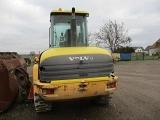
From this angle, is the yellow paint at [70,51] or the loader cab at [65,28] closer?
the yellow paint at [70,51]

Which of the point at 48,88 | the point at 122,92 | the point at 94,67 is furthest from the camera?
the point at 122,92

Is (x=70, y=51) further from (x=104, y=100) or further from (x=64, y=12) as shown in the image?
(x=104, y=100)

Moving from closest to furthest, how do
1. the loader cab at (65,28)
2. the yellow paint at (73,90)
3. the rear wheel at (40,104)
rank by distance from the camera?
the yellow paint at (73,90)
the rear wheel at (40,104)
the loader cab at (65,28)

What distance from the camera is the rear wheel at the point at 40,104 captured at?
712 centimetres

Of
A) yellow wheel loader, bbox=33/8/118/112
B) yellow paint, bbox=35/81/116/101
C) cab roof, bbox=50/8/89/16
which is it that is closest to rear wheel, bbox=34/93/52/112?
yellow wheel loader, bbox=33/8/118/112

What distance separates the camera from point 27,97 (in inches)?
348

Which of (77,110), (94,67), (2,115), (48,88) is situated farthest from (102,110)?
(2,115)

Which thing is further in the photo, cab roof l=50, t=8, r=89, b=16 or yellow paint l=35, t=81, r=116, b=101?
cab roof l=50, t=8, r=89, b=16

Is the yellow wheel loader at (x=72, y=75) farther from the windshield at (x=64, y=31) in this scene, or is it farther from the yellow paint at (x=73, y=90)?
the windshield at (x=64, y=31)

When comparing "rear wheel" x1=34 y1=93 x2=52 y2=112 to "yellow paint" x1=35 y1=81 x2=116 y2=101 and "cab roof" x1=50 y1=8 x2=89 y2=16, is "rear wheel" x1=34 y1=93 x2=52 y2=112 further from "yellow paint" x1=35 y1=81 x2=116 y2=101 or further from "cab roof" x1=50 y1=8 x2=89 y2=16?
"cab roof" x1=50 y1=8 x2=89 y2=16

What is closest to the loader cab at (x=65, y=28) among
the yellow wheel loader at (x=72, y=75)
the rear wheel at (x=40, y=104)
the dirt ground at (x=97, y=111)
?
the yellow wheel loader at (x=72, y=75)

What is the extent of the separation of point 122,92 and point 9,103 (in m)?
4.39

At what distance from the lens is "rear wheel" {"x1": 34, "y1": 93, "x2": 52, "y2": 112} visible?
7.12 m

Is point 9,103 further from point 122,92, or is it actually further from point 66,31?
point 122,92
